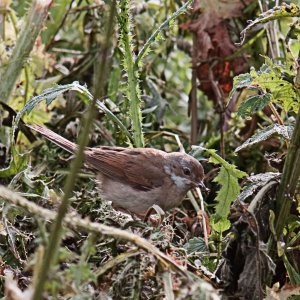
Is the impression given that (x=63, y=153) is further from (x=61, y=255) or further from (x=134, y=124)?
(x=61, y=255)

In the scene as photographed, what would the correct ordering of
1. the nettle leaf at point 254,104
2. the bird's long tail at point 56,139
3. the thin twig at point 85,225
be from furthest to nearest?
1. the bird's long tail at point 56,139
2. the nettle leaf at point 254,104
3. the thin twig at point 85,225

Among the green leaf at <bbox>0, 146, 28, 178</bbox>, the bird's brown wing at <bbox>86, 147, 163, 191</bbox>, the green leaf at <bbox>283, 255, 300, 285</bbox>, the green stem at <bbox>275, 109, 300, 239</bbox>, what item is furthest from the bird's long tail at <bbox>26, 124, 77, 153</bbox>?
the green leaf at <bbox>283, 255, 300, 285</bbox>

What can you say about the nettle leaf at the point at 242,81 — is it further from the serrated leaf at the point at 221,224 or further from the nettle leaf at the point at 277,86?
the serrated leaf at the point at 221,224

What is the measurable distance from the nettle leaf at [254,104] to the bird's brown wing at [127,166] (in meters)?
0.99

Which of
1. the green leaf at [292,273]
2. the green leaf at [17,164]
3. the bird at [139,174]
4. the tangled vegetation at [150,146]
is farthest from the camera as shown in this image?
the bird at [139,174]

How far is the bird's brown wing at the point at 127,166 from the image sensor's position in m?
4.18

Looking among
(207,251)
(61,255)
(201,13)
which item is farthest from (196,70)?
(61,255)

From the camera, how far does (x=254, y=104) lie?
3.07 metres

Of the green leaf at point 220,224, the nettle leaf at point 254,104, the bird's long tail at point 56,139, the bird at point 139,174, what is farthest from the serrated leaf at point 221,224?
the bird's long tail at point 56,139

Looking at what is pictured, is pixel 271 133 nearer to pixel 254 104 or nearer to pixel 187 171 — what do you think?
pixel 254 104

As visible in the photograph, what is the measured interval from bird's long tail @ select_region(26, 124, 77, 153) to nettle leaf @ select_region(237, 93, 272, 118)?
113 cm

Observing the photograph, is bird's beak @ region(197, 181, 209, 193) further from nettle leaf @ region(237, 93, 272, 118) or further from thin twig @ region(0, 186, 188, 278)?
thin twig @ region(0, 186, 188, 278)

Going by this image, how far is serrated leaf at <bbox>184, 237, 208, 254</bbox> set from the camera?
3.00m

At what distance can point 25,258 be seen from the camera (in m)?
2.98
